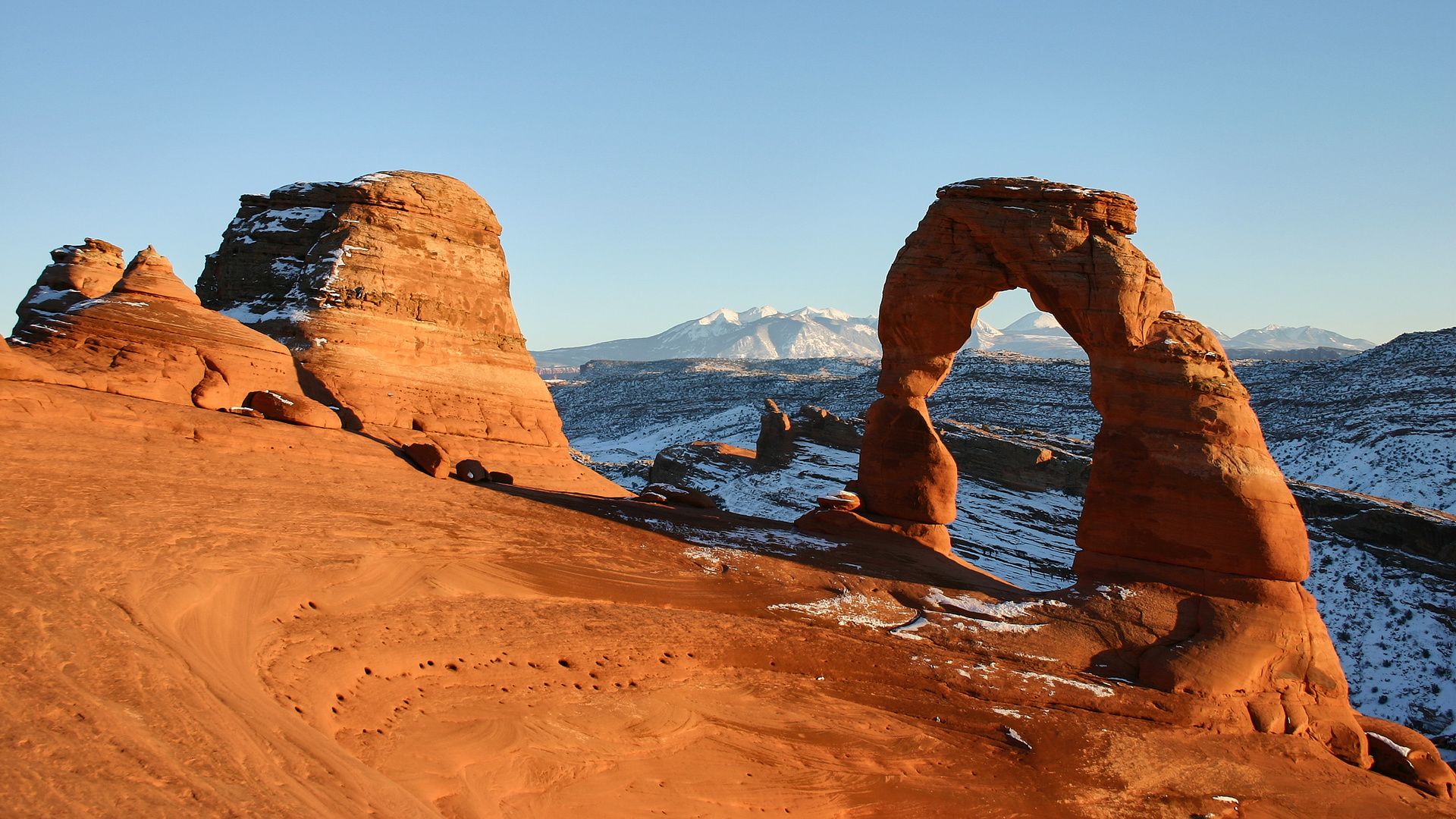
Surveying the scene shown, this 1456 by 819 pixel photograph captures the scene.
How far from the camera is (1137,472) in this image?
14.4 meters

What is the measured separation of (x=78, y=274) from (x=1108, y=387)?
22.3 meters

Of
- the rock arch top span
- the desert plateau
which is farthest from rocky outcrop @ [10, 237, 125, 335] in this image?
the rock arch top span

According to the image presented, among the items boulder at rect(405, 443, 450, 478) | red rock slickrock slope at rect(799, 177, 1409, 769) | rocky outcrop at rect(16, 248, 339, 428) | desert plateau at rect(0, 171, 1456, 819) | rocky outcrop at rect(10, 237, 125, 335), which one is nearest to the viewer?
desert plateau at rect(0, 171, 1456, 819)

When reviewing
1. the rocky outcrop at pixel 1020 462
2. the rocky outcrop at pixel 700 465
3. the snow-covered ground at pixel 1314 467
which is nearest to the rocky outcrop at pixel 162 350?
the snow-covered ground at pixel 1314 467

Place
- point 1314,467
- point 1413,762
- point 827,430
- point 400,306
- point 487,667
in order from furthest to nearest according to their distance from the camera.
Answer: point 827,430
point 1314,467
point 400,306
point 1413,762
point 487,667

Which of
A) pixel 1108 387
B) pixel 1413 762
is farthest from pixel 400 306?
pixel 1413 762

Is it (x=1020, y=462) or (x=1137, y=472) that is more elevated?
(x=1137, y=472)

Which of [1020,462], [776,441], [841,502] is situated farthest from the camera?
[776,441]

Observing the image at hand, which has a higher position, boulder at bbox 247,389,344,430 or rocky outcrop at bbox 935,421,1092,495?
boulder at bbox 247,389,344,430

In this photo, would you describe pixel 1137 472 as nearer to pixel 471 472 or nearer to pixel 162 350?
pixel 471 472

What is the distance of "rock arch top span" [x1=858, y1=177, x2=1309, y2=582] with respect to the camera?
13875 mm

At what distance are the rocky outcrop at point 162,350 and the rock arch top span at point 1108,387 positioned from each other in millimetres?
10420

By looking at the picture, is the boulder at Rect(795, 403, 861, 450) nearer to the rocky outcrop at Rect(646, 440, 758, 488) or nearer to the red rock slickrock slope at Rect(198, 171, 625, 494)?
the rocky outcrop at Rect(646, 440, 758, 488)

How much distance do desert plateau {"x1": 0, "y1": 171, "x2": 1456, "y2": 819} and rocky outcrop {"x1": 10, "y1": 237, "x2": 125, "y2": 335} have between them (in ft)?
0.32
